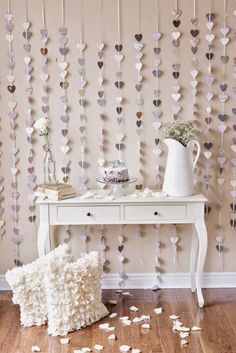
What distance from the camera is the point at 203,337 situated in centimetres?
284

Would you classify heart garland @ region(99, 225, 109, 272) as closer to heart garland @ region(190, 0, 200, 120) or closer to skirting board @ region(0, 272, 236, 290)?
skirting board @ region(0, 272, 236, 290)

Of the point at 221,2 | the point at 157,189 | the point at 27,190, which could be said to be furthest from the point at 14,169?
the point at 221,2

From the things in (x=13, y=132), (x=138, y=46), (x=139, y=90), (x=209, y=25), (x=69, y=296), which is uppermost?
(x=209, y=25)

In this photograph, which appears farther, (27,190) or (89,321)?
(27,190)

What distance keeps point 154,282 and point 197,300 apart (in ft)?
1.19

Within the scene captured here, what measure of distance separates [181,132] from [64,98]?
33.3 inches

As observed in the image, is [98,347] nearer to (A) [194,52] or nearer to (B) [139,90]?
(B) [139,90]

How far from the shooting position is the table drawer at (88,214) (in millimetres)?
3135

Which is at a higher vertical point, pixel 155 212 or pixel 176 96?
pixel 176 96

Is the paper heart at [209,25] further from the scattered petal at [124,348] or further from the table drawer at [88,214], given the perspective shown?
the scattered petal at [124,348]

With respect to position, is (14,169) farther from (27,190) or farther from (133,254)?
(133,254)

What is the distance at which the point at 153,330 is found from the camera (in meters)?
2.93

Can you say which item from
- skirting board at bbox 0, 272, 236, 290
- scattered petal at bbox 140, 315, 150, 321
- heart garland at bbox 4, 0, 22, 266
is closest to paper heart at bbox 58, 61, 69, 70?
heart garland at bbox 4, 0, 22, 266

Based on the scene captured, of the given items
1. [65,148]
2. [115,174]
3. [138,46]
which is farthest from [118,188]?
[138,46]
